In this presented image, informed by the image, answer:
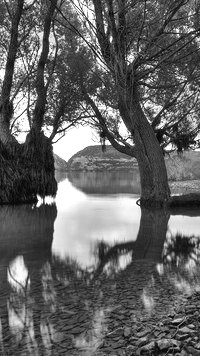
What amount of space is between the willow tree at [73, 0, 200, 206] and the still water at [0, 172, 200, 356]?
5639 mm

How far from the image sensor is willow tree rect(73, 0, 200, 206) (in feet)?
54.4

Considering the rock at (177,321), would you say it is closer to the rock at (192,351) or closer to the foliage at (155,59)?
the rock at (192,351)

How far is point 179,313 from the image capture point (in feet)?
18.5

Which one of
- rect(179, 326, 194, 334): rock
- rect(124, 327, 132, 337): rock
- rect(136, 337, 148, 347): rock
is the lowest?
rect(124, 327, 132, 337): rock

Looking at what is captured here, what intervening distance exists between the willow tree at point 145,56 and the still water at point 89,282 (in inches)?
222

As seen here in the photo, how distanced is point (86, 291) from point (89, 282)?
63 cm

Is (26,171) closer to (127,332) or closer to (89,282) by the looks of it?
(89,282)

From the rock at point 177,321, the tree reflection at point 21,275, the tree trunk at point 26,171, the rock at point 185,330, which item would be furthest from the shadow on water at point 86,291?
the tree trunk at point 26,171

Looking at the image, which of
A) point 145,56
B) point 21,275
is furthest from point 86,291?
point 145,56

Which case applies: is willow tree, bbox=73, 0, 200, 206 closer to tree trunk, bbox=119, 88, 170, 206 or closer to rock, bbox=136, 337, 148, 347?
tree trunk, bbox=119, 88, 170, 206

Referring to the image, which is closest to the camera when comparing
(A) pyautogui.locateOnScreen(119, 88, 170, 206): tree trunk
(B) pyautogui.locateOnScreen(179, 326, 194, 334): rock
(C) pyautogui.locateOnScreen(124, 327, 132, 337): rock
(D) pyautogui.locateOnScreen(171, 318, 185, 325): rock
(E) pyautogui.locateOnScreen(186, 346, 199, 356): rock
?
(E) pyautogui.locateOnScreen(186, 346, 199, 356): rock

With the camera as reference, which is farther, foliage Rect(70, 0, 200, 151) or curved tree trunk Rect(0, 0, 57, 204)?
curved tree trunk Rect(0, 0, 57, 204)

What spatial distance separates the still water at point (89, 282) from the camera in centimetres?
512

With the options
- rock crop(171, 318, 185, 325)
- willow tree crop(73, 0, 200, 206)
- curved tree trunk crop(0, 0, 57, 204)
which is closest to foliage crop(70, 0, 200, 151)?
willow tree crop(73, 0, 200, 206)
